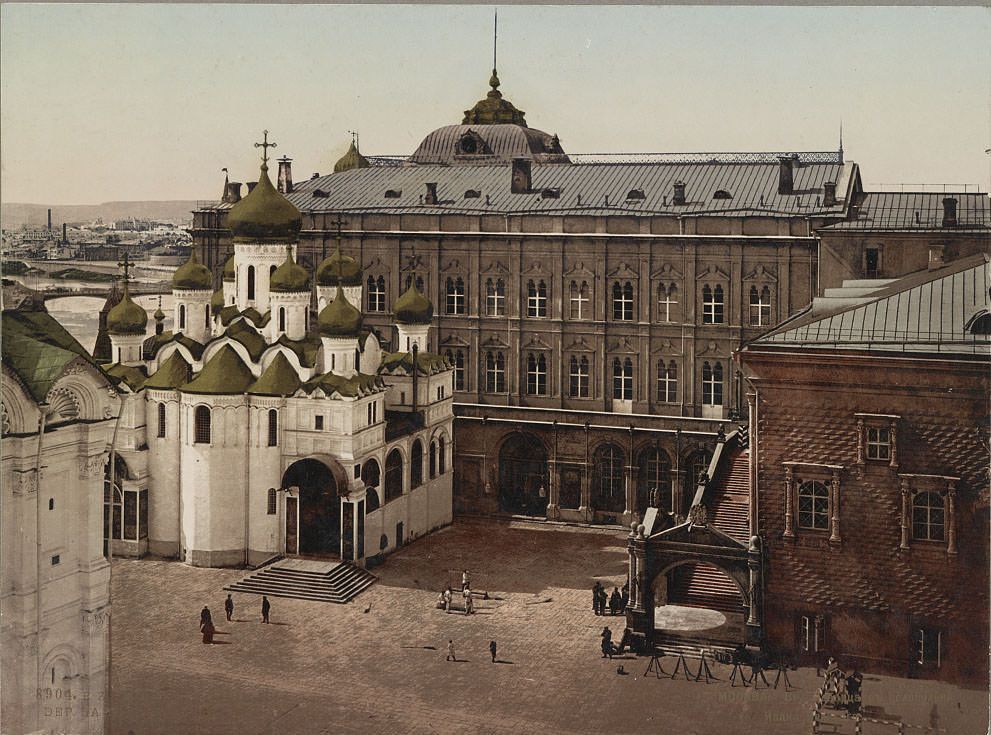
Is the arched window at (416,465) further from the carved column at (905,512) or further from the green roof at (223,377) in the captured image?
the carved column at (905,512)

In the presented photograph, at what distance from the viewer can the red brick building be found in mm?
16250

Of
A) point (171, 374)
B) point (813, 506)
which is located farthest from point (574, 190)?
point (171, 374)

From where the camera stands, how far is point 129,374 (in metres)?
21.3

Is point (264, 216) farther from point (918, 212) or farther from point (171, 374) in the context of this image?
point (918, 212)

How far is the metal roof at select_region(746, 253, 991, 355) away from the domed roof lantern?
689 cm

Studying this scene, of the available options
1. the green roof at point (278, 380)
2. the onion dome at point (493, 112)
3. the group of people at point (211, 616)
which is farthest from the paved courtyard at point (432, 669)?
the onion dome at point (493, 112)

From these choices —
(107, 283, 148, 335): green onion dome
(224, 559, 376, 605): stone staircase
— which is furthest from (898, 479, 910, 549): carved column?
(107, 283, 148, 335): green onion dome

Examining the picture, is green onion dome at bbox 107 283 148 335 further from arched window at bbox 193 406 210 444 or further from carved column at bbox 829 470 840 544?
carved column at bbox 829 470 840 544

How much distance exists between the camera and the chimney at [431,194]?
68.0 ft

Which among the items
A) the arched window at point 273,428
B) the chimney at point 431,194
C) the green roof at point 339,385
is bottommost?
the arched window at point 273,428

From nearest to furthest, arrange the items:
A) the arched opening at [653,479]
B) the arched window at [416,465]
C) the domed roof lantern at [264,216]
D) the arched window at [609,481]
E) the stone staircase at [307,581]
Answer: the stone staircase at [307,581], the arched opening at [653,479], the domed roof lantern at [264,216], the arched window at [609,481], the arched window at [416,465]

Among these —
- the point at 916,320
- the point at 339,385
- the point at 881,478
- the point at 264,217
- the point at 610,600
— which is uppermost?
the point at 264,217

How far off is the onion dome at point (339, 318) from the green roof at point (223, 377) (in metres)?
1.30

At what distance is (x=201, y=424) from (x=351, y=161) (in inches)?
183
